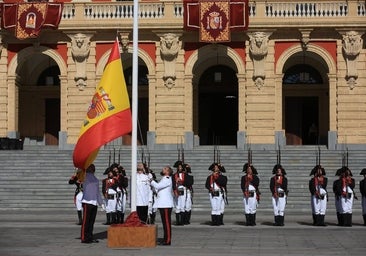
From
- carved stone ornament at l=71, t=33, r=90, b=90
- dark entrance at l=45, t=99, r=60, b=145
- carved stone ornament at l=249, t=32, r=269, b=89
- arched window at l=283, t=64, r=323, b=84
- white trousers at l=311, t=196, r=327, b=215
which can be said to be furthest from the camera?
dark entrance at l=45, t=99, r=60, b=145

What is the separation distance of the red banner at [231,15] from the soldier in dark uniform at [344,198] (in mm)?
15302

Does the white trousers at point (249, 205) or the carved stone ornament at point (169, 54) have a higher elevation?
the carved stone ornament at point (169, 54)

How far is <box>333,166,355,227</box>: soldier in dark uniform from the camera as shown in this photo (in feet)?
79.9

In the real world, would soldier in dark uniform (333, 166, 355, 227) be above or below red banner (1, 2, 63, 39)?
below

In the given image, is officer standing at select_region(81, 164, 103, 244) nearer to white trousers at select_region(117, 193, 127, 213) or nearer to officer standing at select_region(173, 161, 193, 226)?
white trousers at select_region(117, 193, 127, 213)

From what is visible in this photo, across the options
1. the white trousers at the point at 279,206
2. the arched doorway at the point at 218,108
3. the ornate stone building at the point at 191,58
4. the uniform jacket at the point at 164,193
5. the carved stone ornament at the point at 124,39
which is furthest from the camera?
the arched doorway at the point at 218,108

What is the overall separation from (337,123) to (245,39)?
5957mm

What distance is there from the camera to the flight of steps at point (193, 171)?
101ft

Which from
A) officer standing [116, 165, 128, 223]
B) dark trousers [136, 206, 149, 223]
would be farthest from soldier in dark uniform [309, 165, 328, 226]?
officer standing [116, 165, 128, 223]

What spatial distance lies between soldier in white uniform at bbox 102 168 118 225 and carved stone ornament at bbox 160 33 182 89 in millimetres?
14861

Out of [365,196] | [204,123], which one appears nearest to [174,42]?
[204,123]

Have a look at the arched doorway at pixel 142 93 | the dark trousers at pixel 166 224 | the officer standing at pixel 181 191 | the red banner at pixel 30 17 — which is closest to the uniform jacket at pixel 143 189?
the officer standing at pixel 181 191

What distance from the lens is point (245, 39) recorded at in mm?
39562

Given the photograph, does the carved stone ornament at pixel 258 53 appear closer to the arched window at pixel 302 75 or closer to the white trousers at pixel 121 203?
the arched window at pixel 302 75
